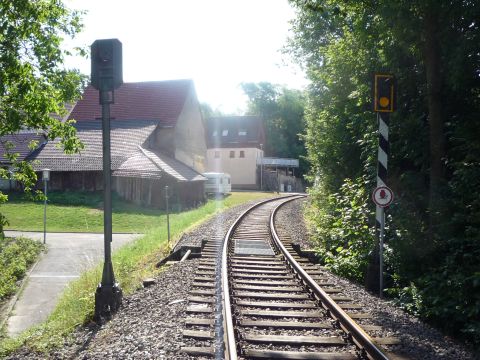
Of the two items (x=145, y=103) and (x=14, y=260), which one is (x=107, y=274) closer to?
(x=14, y=260)

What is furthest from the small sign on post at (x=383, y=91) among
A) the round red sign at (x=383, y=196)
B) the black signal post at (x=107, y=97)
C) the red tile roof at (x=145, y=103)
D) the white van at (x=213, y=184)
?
the red tile roof at (x=145, y=103)

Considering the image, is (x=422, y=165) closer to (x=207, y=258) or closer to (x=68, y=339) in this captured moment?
(x=207, y=258)

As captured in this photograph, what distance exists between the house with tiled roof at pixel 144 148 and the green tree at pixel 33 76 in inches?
853

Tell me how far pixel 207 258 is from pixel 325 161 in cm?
685

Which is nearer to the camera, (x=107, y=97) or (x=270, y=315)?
(x=270, y=315)

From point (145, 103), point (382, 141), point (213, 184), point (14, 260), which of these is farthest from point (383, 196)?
point (145, 103)

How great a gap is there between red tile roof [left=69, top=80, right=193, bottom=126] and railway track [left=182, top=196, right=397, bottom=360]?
1283 inches

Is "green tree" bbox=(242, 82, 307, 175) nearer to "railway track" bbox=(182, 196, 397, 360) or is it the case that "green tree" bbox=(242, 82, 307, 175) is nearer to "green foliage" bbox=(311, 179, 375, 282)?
"green foliage" bbox=(311, 179, 375, 282)

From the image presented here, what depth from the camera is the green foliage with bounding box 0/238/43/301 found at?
12164 mm

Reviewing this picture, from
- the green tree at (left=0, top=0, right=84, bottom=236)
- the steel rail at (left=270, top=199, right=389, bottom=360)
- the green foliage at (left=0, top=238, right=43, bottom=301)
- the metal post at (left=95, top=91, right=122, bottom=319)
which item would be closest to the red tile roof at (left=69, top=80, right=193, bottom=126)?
the green foliage at (left=0, top=238, right=43, bottom=301)

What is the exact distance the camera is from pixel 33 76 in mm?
8453

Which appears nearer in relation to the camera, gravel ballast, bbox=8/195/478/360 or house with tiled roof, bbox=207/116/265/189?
gravel ballast, bbox=8/195/478/360

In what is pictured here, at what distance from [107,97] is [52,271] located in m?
9.28

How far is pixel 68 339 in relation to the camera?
566cm
